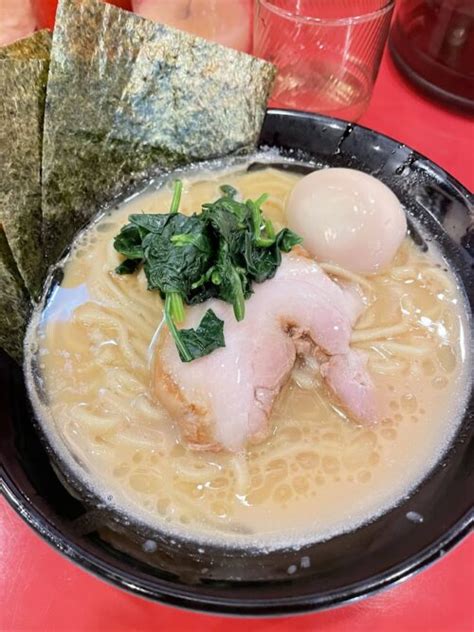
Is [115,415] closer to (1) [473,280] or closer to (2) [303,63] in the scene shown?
(1) [473,280]

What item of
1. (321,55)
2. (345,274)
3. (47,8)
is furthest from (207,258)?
(47,8)

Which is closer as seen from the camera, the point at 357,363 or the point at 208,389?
the point at 208,389

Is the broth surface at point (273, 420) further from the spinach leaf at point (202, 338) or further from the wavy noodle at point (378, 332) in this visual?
the spinach leaf at point (202, 338)

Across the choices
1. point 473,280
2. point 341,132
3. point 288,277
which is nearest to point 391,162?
point 341,132

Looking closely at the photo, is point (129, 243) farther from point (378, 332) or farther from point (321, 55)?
point (321, 55)

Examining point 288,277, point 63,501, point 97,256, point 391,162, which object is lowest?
point 63,501

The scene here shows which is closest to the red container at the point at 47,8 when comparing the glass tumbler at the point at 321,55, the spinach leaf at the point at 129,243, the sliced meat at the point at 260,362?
the glass tumbler at the point at 321,55

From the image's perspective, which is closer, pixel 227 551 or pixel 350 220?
pixel 227 551
